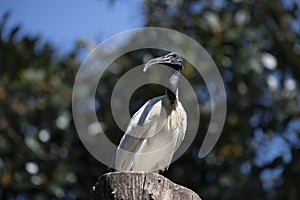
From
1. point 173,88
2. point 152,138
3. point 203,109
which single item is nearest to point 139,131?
point 152,138

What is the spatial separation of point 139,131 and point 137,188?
192cm

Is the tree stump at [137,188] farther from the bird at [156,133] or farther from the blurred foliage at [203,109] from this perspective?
the blurred foliage at [203,109]

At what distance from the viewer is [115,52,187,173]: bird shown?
6.43m

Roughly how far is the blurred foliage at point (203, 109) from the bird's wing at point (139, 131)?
10.3ft

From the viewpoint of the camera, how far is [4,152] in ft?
32.3

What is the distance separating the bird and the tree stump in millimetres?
1710

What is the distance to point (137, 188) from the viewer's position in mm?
4586

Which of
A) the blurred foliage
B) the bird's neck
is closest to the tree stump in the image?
the bird's neck

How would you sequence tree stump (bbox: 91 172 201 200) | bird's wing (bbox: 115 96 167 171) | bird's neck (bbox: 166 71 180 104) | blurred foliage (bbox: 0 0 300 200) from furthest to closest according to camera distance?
blurred foliage (bbox: 0 0 300 200)
bird's neck (bbox: 166 71 180 104)
bird's wing (bbox: 115 96 167 171)
tree stump (bbox: 91 172 201 200)

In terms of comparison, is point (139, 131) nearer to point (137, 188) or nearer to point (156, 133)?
point (156, 133)

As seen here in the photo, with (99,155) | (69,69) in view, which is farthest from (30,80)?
(99,155)

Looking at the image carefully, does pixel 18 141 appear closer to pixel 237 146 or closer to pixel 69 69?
pixel 69 69

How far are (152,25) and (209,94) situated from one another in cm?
108

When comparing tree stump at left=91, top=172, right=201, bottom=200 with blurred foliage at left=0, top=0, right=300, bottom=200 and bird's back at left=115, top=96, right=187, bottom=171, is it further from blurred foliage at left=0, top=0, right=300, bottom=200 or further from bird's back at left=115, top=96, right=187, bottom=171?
blurred foliage at left=0, top=0, right=300, bottom=200
